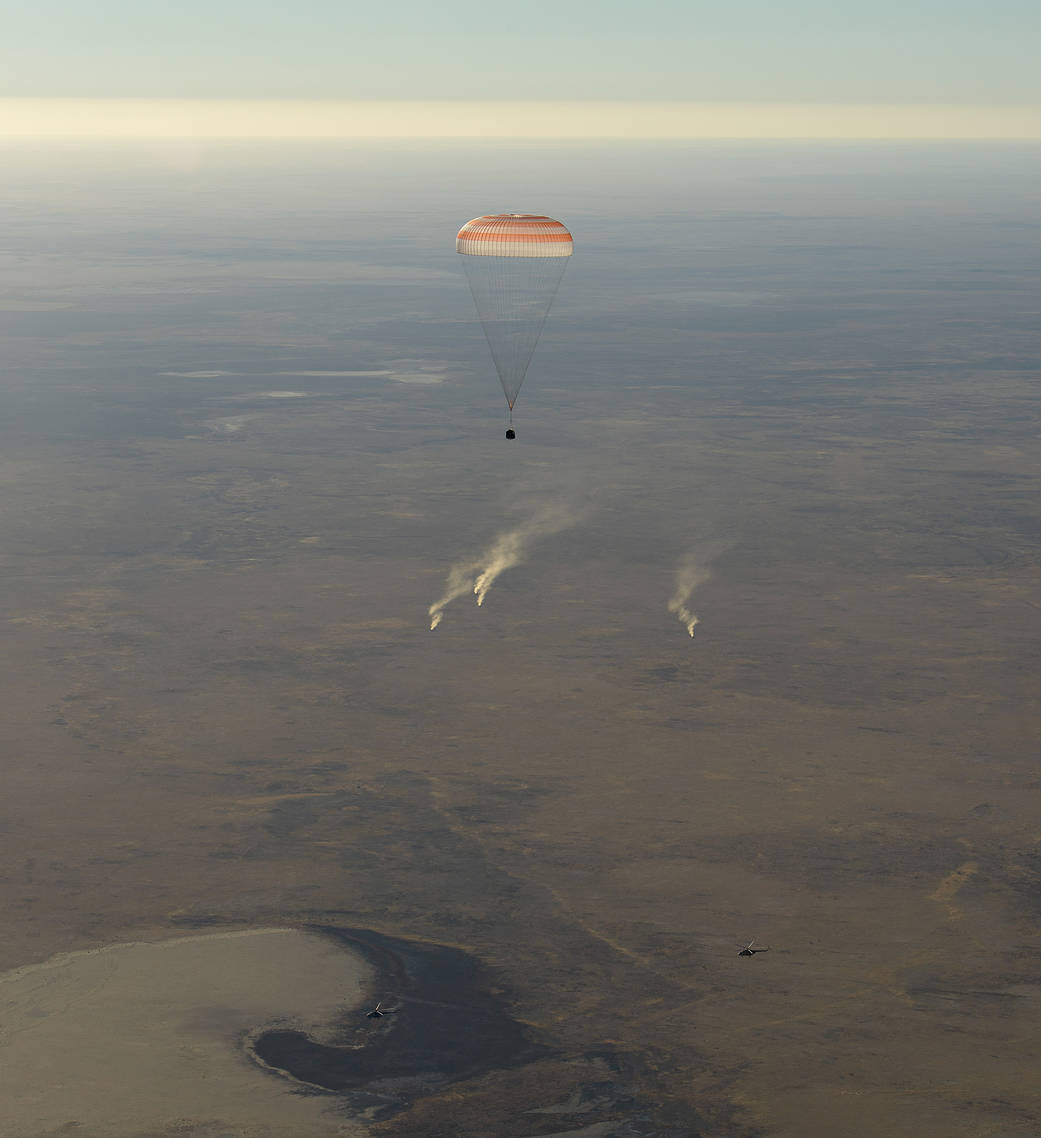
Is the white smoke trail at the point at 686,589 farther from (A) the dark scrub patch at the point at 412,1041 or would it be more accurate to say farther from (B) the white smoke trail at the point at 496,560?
(A) the dark scrub patch at the point at 412,1041

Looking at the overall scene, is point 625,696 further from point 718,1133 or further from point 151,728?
point 718,1133

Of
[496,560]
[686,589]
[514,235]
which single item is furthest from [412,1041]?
[496,560]

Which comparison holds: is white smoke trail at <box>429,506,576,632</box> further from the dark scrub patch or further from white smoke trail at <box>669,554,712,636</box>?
the dark scrub patch

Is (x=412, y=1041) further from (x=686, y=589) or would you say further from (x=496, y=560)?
(x=496, y=560)

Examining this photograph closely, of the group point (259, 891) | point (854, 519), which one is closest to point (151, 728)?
point (259, 891)

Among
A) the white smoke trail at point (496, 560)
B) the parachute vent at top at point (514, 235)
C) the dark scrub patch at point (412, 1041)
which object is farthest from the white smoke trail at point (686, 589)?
the dark scrub patch at point (412, 1041)
